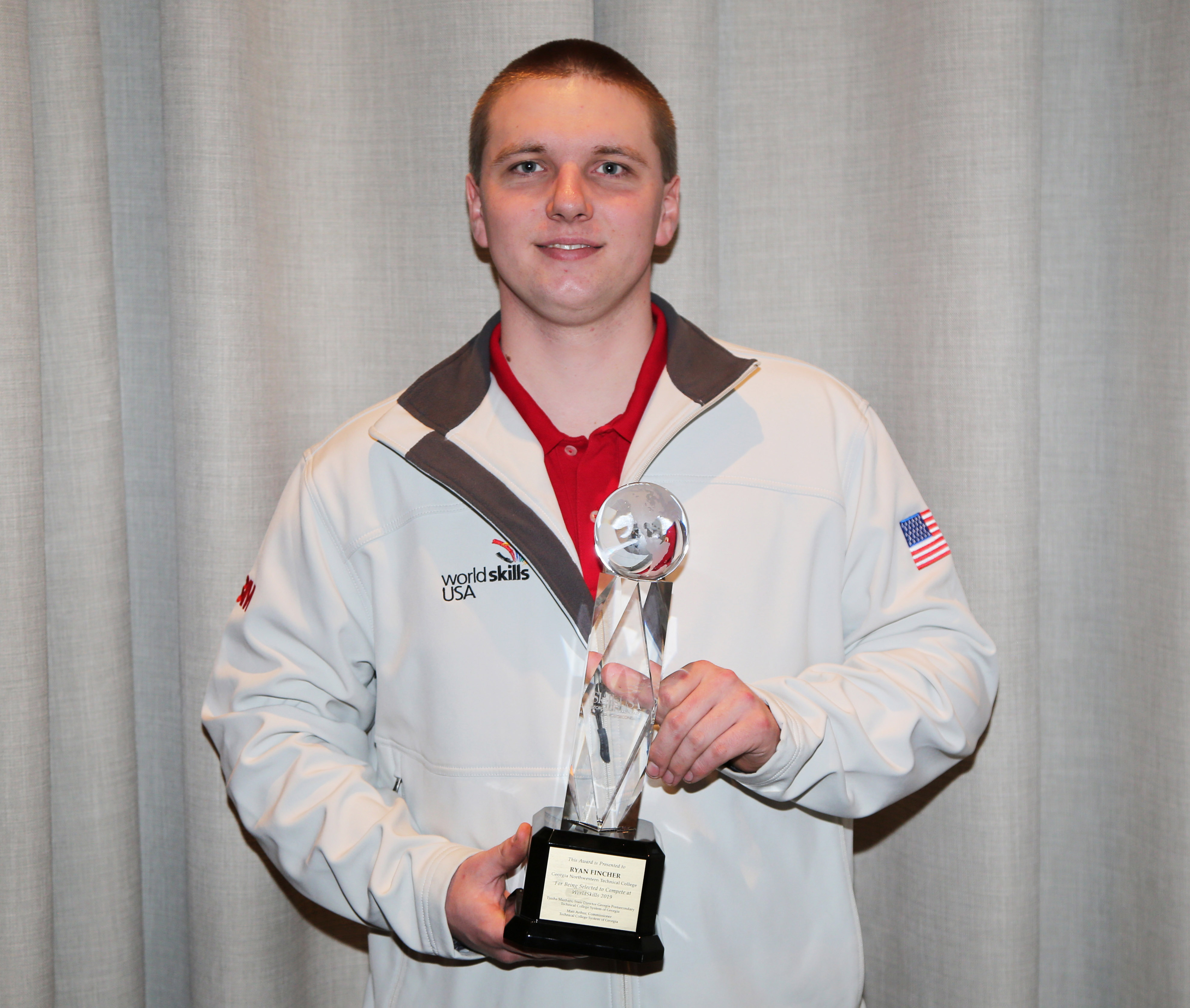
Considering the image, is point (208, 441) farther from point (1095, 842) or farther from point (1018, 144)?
point (1095, 842)

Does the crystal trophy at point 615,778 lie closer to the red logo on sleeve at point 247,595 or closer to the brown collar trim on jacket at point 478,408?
the brown collar trim on jacket at point 478,408

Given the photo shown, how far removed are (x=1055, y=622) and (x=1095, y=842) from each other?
386mm

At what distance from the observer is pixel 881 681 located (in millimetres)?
1245

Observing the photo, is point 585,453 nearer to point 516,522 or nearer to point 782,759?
point 516,522

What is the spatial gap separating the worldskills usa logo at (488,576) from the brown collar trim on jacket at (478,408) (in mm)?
47

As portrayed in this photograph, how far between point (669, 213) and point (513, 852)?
90cm

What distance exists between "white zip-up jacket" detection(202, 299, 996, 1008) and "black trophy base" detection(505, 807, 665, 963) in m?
0.16

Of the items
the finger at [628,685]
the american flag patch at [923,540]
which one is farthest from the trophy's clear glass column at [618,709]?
the american flag patch at [923,540]

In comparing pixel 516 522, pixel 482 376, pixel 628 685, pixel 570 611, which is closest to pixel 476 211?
pixel 482 376

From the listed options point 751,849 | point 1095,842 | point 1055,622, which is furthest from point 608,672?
point 1095,842

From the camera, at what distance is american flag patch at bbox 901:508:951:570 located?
53.2 inches

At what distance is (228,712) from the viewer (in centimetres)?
135

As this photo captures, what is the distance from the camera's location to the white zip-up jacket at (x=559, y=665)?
1233 millimetres

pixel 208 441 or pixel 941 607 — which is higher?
pixel 208 441
